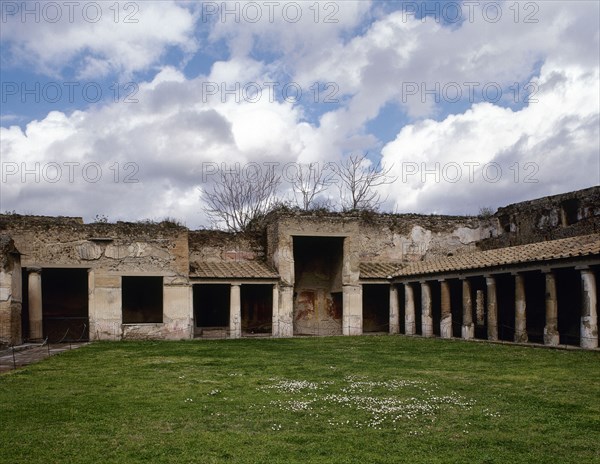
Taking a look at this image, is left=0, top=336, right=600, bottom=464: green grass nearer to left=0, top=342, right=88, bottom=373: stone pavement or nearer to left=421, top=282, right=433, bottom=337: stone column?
left=0, top=342, right=88, bottom=373: stone pavement

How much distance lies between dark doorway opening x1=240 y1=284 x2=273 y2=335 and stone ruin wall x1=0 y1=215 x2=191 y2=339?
3.89 metres

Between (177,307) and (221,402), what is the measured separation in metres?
14.4

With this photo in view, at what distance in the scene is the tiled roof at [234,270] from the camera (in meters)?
23.8

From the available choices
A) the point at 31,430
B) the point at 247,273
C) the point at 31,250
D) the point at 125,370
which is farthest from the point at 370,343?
the point at 31,430

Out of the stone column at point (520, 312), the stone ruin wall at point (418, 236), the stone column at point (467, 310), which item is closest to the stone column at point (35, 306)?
the stone ruin wall at point (418, 236)

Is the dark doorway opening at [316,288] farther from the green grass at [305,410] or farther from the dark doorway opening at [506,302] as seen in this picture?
the green grass at [305,410]

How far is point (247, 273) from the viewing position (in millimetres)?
24344

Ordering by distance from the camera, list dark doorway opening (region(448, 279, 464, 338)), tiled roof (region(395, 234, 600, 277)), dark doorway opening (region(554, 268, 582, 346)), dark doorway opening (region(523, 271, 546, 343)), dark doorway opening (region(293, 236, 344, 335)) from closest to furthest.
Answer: tiled roof (region(395, 234, 600, 277)) → dark doorway opening (region(554, 268, 582, 346)) → dark doorway opening (region(523, 271, 546, 343)) → dark doorway opening (region(448, 279, 464, 338)) → dark doorway opening (region(293, 236, 344, 335))

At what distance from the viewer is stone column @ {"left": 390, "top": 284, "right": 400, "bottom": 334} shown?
86.3 ft

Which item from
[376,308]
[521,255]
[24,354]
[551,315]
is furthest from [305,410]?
[376,308]

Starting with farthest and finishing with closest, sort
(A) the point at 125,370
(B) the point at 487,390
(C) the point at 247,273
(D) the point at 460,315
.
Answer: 1. (D) the point at 460,315
2. (C) the point at 247,273
3. (A) the point at 125,370
4. (B) the point at 487,390

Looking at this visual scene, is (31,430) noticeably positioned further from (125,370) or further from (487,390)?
(487,390)

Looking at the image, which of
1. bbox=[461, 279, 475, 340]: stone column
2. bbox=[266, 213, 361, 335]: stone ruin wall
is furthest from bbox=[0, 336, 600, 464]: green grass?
bbox=[266, 213, 361, 335]: stone ruin wall

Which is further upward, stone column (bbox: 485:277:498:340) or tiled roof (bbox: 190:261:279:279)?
tiled roof (bbox: 190:261:279:279)
